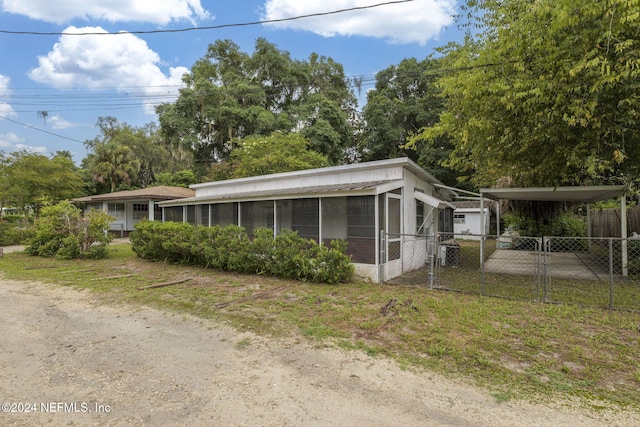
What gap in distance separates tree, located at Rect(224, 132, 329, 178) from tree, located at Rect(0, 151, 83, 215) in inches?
432

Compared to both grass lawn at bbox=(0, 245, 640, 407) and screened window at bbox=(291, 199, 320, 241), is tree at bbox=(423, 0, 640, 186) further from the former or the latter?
screened window at bbox=(291, 199, 320, 241)

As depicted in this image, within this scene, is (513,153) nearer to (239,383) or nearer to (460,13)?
(460,13)

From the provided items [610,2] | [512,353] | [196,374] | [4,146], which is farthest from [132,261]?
[4,146]

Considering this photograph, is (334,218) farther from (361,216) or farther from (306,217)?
(306,217)

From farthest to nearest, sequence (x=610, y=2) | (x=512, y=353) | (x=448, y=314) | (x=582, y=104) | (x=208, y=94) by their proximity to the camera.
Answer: (x=208, y=94) < (x=582, y=104) < (x=448, y=314) < (x=610, y=2) < (x=512, y=353)

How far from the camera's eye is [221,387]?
3.01 m

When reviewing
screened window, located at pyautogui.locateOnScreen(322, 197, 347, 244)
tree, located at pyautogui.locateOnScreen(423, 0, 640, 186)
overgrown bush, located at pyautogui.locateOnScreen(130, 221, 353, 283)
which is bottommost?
overgrown bush, located at pyautogui.locateOnScreen(130, 221, 353, 283)

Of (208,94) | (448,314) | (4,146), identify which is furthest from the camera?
(208,94)

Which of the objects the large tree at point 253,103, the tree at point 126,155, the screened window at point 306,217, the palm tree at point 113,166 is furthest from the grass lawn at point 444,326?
the tree at point 126,155

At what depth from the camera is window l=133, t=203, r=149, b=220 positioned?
845 inches

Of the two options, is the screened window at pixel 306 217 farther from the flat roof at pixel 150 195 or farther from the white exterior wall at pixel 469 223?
the white exterior wall at pixel 469 223

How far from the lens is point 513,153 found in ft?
28.1

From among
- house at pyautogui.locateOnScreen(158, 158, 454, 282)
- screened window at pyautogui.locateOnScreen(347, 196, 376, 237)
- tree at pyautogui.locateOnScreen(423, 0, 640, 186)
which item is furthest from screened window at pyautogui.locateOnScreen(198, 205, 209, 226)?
tree at pyautogui.locateOnScreen(423, 0, 640, 186)

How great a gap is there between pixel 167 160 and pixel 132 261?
2686 cm
